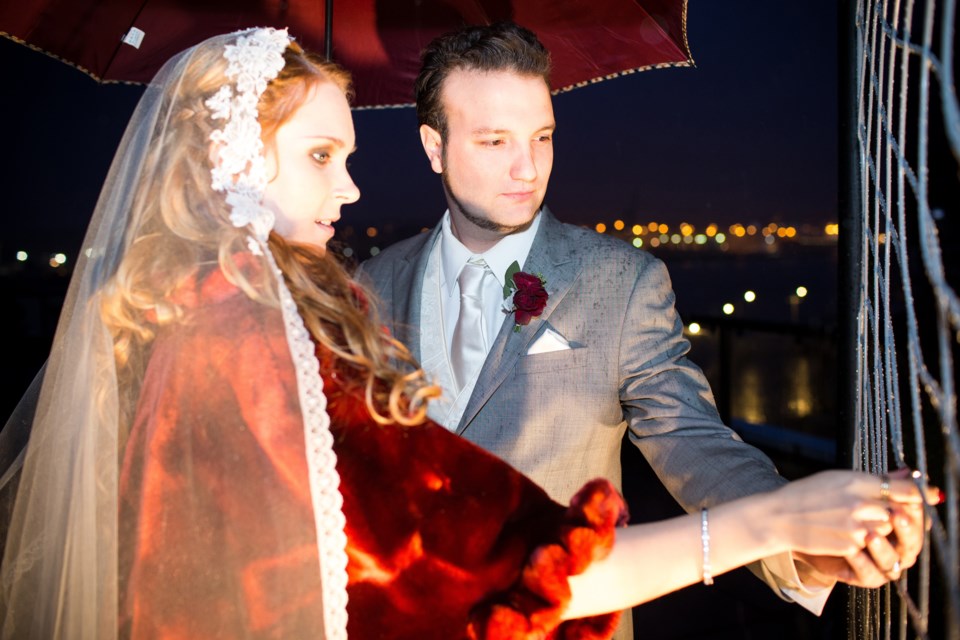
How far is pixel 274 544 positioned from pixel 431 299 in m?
1.34

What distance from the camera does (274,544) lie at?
3.73 ft

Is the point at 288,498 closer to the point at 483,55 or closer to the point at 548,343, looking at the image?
the point at 548,343

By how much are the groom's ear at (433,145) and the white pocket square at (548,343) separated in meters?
0.73

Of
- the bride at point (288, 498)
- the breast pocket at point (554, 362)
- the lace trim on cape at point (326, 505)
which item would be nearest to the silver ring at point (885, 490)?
the bride at point (288, 498)

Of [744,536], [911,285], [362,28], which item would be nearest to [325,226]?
[744,536]

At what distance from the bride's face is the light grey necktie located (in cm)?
74

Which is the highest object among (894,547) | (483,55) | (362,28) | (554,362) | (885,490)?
(362,28)

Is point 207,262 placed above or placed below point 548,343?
above

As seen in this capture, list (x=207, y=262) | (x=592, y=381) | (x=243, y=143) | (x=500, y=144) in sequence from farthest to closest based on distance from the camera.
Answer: (x=500, y=144)
(x=592, y=381)
(x=243, y=143)
(x=207, y=262)

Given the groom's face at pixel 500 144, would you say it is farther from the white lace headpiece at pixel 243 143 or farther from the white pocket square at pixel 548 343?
the white lace headpiece at pixel 243 143

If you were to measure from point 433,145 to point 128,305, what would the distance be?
1312 mm

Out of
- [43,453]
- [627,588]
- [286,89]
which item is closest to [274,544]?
[627,588]

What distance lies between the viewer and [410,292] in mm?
2402

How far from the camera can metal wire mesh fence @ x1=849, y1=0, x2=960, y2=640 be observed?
2.94 feet
